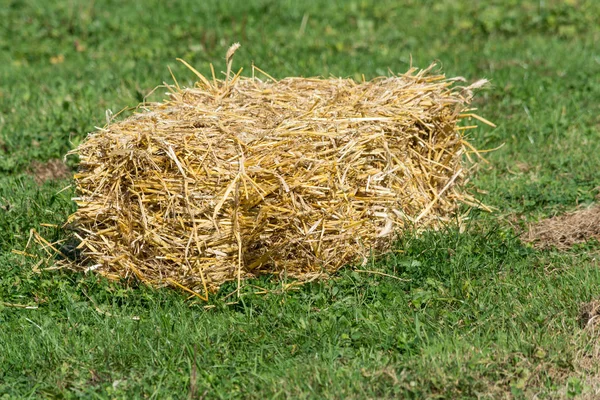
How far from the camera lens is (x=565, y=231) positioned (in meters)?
5.34

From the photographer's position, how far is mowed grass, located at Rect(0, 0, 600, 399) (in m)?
3.96

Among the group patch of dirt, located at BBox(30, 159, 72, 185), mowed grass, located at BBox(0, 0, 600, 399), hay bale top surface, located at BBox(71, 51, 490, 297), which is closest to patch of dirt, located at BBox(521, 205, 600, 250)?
mowed grass, located at BBox(0, 0, 600, 399)

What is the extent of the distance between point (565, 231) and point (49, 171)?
3888 millimetres

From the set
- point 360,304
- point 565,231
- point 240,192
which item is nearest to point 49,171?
Result: point 240,192

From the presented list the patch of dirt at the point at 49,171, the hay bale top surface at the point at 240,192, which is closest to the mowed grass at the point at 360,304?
the patch of dirt at the point at 49,171

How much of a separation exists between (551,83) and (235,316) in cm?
449

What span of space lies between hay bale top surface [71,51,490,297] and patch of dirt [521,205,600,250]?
0.75 meters

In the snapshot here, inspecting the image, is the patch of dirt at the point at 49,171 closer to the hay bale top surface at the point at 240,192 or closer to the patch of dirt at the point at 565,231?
the hay bale top surface at the point at 240,192

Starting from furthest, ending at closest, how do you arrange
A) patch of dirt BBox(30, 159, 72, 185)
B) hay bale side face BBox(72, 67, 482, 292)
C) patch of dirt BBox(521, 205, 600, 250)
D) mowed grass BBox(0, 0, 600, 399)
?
patch of dirt BBox(30, 159, 72, 185) → patch of dirt BBox(521, 205, 600, 250) → hay bale side face BBox(72, 67, 482, 292) → mowed grass BBox(0, 0, 600, 399)

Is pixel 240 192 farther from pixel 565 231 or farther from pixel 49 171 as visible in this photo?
pixel 49 171

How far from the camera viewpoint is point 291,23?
33.1ft

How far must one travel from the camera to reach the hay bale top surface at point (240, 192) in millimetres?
4699

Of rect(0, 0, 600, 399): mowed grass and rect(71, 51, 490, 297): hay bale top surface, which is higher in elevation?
rect(71, 51, 490, 297): hay bale top surface

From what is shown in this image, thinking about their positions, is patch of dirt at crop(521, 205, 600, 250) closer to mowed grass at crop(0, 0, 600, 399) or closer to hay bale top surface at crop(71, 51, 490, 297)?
mowed grass at crop(0, 0, 600, 399)
